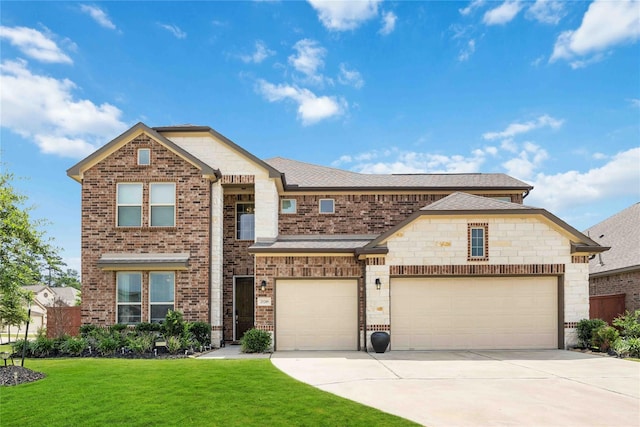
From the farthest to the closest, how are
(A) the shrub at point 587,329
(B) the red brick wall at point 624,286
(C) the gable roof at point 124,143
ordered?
(B) the red brick wall at point 624,286
(C) the gable roof at point 124,143
(A) the shrub at point 587,329

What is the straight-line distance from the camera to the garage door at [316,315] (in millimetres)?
16031

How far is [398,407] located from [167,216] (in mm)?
11564

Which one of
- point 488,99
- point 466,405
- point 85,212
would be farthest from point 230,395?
point 488,99

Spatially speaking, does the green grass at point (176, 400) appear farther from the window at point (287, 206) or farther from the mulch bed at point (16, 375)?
the window at point (287, 206)

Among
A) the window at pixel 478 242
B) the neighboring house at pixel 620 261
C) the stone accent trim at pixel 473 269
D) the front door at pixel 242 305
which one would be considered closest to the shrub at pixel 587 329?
the stone accent trim at pixel 473 269

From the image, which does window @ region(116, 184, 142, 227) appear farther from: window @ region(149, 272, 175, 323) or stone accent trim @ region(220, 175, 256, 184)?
stone accent trim @ region(220, 175, 256, 184)

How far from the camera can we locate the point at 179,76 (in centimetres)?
1812

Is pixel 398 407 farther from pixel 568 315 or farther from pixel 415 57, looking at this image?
pixel 415 57

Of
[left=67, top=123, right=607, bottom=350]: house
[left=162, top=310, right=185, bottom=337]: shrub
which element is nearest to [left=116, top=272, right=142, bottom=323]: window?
[left=67, top=123, right=607, bottom=350]: house

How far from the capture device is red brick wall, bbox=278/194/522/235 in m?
19.0

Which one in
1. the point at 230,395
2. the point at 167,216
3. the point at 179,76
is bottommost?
the point at 230,395

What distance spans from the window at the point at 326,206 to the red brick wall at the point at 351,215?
16 centimetres

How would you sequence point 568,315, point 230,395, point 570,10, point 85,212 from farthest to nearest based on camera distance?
point 85,212
point 568,315
point 570,10
point 230,395

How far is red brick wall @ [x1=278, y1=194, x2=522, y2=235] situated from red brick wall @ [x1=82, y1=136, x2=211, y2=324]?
355 centimetres
